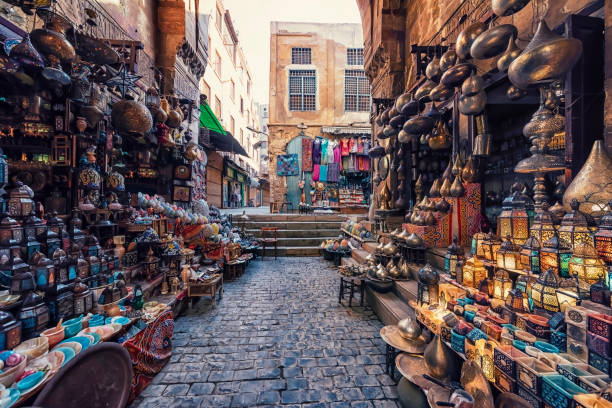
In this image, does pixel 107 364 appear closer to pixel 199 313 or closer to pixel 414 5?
pixel 199 313

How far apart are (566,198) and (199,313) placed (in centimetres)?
503

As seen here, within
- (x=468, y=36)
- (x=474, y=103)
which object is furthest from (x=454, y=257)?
(x=468, y=36)

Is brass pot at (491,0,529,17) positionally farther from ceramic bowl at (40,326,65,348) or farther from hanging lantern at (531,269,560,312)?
ceramic bowl at (40,326,65,348)

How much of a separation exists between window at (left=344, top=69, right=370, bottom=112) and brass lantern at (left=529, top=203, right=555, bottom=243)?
17119 mm

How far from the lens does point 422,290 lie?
3023mm

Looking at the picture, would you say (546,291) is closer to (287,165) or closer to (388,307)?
(388,307)

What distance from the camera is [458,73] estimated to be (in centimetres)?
358

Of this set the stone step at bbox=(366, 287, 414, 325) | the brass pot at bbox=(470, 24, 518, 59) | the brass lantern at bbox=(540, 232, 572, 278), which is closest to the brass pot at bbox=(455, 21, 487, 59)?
the brass pot at bbox=(470, 24, 518, 59)

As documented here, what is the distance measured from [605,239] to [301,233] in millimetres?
8944

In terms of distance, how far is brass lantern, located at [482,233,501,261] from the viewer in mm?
2447

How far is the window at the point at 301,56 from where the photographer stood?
17.6 meters

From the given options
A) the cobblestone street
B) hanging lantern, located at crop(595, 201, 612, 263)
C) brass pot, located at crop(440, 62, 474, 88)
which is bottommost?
the cobblestone street

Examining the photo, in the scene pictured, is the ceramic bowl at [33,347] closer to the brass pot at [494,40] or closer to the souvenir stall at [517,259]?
the souvenir stall at [517,259]

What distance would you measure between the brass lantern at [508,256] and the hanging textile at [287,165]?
14.6 meters
